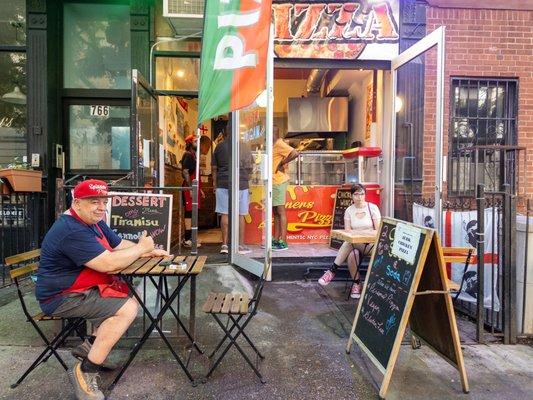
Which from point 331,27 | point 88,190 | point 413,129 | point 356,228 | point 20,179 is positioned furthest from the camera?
point 413,129

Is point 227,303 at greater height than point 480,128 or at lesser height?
lesser

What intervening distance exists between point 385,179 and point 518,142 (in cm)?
214

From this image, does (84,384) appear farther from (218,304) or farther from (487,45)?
(487,45)

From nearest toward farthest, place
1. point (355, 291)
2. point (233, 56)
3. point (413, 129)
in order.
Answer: point (233, 56), point (355, 291), point (413, 129)

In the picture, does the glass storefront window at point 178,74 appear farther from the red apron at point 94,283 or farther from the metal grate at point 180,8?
the red apron at point 94,283

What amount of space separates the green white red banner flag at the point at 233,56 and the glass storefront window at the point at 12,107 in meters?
3.66

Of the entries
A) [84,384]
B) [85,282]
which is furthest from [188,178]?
[84,384]

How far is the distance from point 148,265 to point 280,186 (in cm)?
336

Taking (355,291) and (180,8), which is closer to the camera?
(355,291)

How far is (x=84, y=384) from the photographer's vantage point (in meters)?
2.83

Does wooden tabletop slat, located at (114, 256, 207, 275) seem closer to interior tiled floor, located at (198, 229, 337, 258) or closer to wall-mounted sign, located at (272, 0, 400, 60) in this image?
interior tiled floor, located at (198, 229, 337, 258)

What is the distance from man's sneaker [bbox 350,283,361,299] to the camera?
16.8 ft

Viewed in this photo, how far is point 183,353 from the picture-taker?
3.61m

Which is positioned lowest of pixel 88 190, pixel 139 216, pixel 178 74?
pixel 139 216
